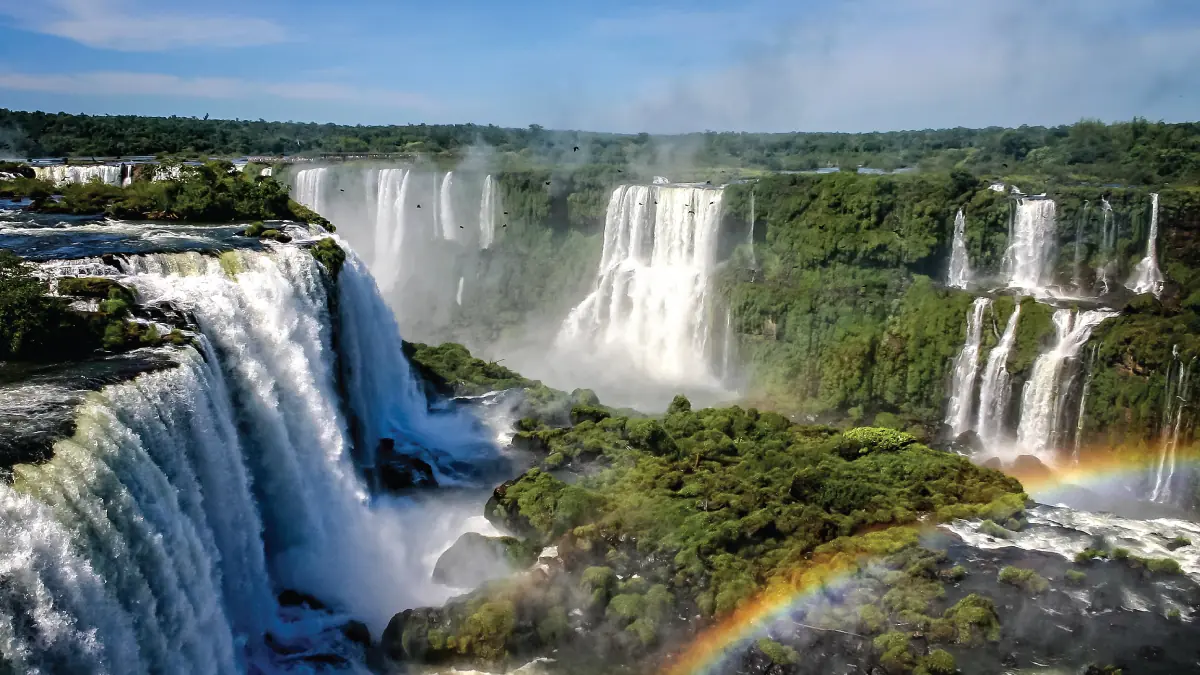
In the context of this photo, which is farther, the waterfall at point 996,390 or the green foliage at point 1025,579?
the waterfall at point 996,390

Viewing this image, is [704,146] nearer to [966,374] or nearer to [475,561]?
[966,374]

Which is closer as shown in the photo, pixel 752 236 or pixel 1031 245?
pixel 1031 245

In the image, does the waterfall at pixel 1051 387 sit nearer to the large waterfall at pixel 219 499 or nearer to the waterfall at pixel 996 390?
the waterfall at pixel 996 390

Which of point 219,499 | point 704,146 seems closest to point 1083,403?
point 219,499

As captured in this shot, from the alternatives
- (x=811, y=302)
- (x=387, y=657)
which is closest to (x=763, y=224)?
(x=811, y=302)

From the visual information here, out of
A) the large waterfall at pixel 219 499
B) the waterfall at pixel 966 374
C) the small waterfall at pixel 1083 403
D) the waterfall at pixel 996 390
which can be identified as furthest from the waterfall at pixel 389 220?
the small waterfall at pixel 1083 403

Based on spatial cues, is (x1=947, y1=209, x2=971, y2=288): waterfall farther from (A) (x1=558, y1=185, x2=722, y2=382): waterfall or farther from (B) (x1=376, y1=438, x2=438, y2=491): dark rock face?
(B) (x1=376, y1=438, x2=438, y2=491): dark rock face
